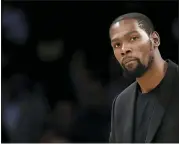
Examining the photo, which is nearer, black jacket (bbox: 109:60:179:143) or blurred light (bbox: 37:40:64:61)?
black jacket (bbox: 109:60:179:143)

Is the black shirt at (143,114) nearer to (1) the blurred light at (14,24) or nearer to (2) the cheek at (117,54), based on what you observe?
(2) the cheek at (117,54)

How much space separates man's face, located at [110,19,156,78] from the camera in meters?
0.81

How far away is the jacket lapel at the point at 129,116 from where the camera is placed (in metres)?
0.82

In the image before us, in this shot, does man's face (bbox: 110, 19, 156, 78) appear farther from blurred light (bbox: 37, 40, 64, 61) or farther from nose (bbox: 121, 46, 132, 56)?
blurred light (bbox: 37, 40, 64, 61)

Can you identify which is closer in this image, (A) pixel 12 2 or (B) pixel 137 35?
(B) pixel 137 35

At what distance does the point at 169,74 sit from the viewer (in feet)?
2.66

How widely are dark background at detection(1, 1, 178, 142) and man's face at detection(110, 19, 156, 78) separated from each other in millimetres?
61

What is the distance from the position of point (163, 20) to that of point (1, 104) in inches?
19.6

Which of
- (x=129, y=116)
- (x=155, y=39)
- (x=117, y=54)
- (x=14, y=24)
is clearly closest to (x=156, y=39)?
(x=155, y=39)

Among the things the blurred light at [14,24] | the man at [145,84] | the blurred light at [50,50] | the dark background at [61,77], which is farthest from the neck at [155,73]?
the blurred light at [14,24]

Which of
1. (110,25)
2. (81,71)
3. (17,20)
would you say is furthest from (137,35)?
(17,20)

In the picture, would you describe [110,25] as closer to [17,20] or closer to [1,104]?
[17,20]

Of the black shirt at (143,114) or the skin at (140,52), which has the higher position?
the skin at (140,52)

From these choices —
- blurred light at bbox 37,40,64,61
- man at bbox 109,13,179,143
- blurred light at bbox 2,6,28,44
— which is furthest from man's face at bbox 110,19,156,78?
blurred light at bbox 2,6,28,44
